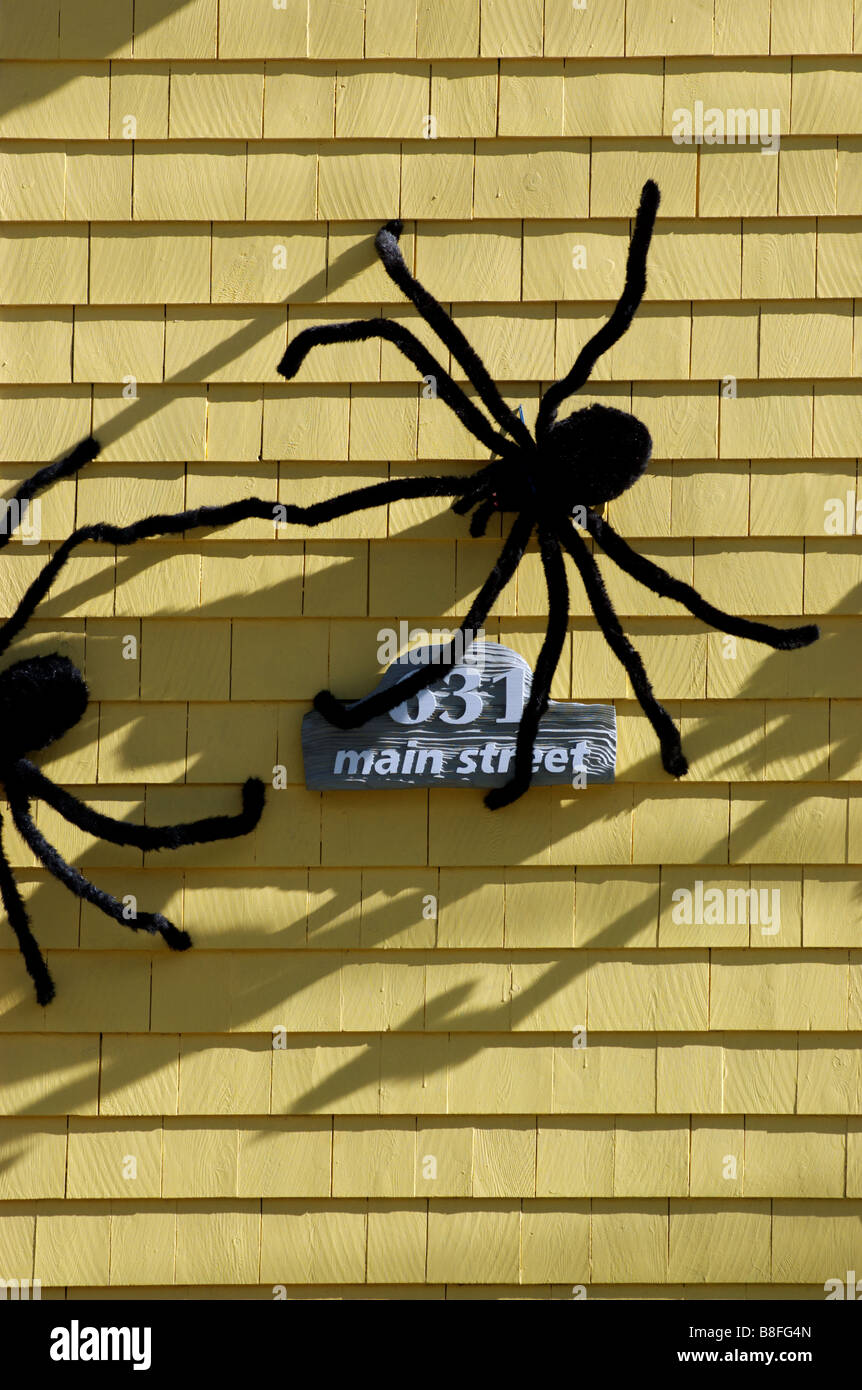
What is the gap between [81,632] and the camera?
3.15 meters

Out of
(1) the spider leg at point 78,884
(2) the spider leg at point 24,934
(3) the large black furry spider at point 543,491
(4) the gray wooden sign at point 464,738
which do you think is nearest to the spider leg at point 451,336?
(3) the large black furry spider at point 543,491

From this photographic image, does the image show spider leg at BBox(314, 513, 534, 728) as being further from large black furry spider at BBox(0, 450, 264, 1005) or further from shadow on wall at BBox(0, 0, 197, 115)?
shadow on wall at BBox(0, 0, 197, 115)

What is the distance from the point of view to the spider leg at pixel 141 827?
3.00 meters

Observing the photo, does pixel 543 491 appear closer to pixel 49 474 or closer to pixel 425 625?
pixel 425 625

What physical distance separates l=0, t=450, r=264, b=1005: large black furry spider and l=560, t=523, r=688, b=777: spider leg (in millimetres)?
1054

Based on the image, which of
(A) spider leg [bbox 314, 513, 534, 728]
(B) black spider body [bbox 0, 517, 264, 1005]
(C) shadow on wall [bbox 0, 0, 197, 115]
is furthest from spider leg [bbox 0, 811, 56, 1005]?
(C) shadow on wall [bbox 0, 0, 197, 115]

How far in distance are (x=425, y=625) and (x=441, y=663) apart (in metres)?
0.18

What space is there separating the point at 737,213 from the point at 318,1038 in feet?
8.56

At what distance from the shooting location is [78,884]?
2975 millimetres

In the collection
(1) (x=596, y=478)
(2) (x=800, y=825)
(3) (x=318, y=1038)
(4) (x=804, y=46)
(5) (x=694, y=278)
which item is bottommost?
(3) (x=318, y=1038)
